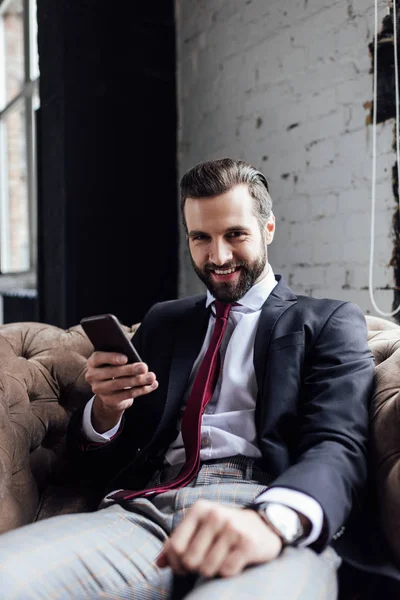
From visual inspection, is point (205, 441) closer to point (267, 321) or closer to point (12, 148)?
point (267, 321)

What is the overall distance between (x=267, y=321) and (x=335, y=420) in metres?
0.33

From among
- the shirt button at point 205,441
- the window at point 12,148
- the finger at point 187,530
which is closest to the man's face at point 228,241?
the shirt button at point 205,441

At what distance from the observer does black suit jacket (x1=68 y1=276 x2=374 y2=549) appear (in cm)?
114

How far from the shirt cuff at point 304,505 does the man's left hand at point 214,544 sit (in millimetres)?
96

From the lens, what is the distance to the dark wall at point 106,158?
2846 mm

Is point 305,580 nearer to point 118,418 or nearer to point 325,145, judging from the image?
point 118,418

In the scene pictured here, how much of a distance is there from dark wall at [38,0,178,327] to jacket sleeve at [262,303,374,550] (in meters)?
1.72

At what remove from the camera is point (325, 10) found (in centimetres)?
221

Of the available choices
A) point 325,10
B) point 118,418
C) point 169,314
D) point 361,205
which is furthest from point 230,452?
point 325,10

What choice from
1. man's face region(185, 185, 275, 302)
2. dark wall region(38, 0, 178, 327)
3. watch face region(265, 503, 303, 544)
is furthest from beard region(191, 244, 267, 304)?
dark wall region(38, 0, 178, 327)

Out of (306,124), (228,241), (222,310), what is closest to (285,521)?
(222,310)

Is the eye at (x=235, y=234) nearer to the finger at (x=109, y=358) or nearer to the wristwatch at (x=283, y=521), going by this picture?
the finger at (x=109, y=358)

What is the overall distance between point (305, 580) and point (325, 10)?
1978 millimetres

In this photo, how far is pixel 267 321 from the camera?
1462 millimetres
